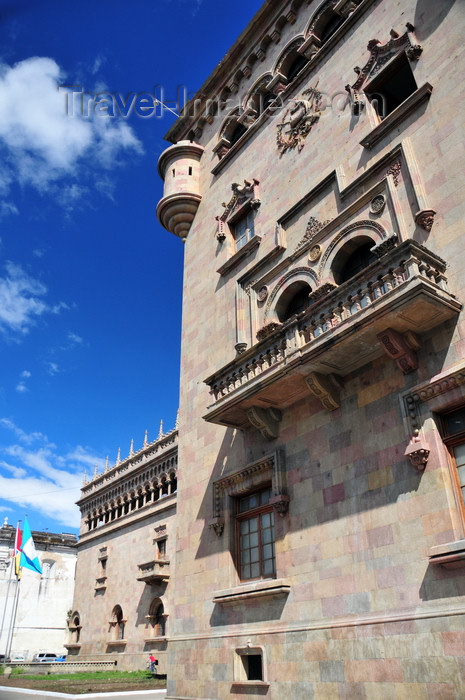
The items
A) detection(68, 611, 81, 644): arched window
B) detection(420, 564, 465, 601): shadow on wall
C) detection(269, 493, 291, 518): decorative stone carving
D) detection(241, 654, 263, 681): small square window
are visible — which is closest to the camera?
detection(420, 564, 465, 601): shadow on wall

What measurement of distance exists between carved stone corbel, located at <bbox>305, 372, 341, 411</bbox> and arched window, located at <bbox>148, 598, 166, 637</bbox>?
89.5 feet

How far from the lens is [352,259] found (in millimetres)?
15883

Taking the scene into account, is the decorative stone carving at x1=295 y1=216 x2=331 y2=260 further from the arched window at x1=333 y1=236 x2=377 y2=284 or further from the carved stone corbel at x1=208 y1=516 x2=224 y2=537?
the carved stone corbel at x1=208 y1=516 x2=224 y2=537

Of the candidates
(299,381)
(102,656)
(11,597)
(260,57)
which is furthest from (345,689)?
(11,597)

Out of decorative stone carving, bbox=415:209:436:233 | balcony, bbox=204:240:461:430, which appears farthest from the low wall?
decorative stone carving, bbox=415:209:436:233

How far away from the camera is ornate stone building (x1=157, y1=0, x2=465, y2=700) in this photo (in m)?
11.4

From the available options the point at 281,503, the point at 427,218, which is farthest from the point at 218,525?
the point at 427,218

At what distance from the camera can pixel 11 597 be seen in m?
59.1

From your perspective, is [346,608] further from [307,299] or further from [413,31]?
[413,31]

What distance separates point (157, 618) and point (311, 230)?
1170 inches

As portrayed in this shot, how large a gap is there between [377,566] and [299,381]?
482 centimetres

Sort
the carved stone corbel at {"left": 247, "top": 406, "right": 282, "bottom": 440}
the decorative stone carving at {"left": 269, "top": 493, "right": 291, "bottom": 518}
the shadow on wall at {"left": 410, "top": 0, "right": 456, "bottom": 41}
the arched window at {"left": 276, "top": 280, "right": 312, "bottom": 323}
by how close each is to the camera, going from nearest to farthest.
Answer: the decorative stone carving at {"left": 269, "top": 493, "right": 291, "bottom": 518} < the shadow on wall at {"left": 410, "top": 0, "right": 456, "bottom": 41} < the carved stone corbel at {"left": 247, "top": 406, "right": 282, "bottom": 440} < the arched window at {"left": 276, "top": 280, "right": 312, "bottom": 323}

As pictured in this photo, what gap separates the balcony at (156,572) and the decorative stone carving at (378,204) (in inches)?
→ 1138

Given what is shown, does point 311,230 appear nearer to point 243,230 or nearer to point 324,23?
point 243,230
